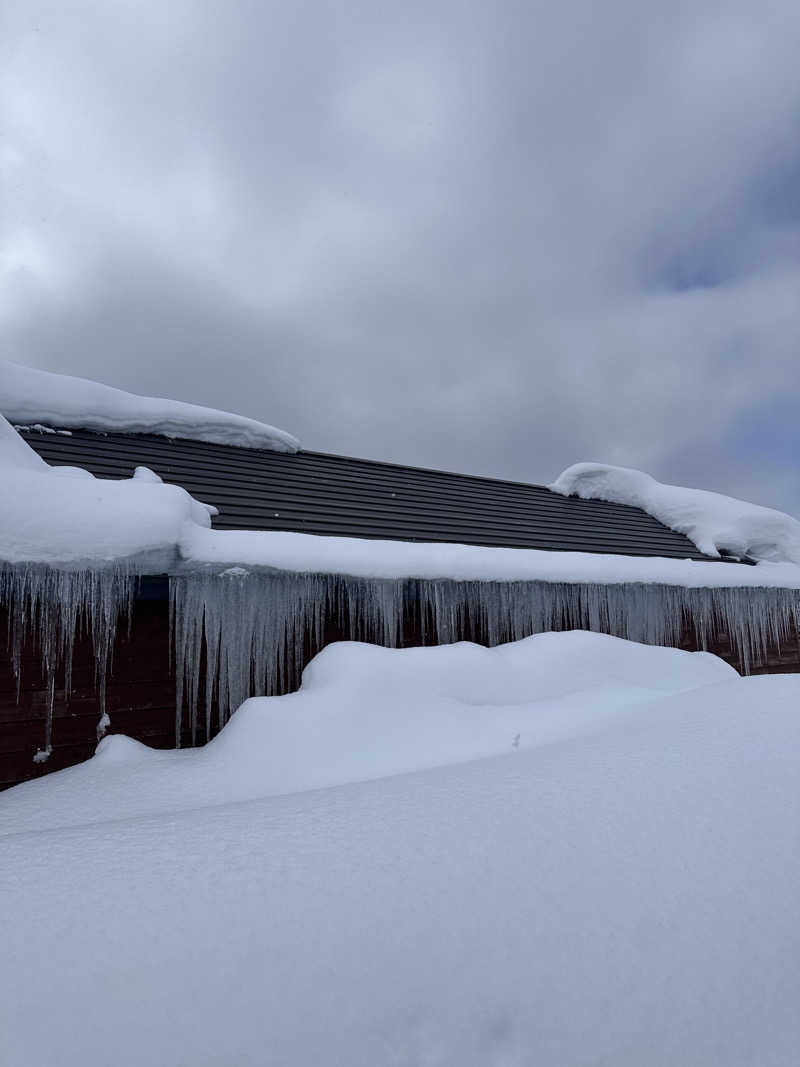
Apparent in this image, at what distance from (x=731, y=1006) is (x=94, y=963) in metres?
1.38

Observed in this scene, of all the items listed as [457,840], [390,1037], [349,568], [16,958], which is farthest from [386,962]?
[349,568]

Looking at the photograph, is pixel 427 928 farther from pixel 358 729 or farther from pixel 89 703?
pixel 89 703

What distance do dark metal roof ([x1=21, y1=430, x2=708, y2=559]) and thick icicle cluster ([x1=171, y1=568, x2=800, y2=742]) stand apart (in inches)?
36.6

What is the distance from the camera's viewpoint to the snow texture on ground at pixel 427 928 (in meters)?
1.07

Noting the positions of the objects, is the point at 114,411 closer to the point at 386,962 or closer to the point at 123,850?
the point at 123,850

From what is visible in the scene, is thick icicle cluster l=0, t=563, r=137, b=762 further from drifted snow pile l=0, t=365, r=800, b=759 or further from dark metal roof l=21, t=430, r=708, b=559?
dark metal roof l=21, t=430, r=708, b=559

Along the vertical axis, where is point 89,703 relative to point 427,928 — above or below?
above

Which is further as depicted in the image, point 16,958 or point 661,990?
point 661,990

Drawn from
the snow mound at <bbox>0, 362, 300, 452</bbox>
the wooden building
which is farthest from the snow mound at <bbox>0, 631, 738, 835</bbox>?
the snow mound at <bbox>0, 362, 300, 452</bbox>

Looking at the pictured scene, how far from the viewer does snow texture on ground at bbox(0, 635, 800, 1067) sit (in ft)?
3.51

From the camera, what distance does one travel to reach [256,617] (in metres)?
3.62

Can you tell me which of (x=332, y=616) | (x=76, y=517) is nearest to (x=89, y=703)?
(x=76, y=517)

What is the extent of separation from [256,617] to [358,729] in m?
1.11

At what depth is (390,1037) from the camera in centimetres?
109
